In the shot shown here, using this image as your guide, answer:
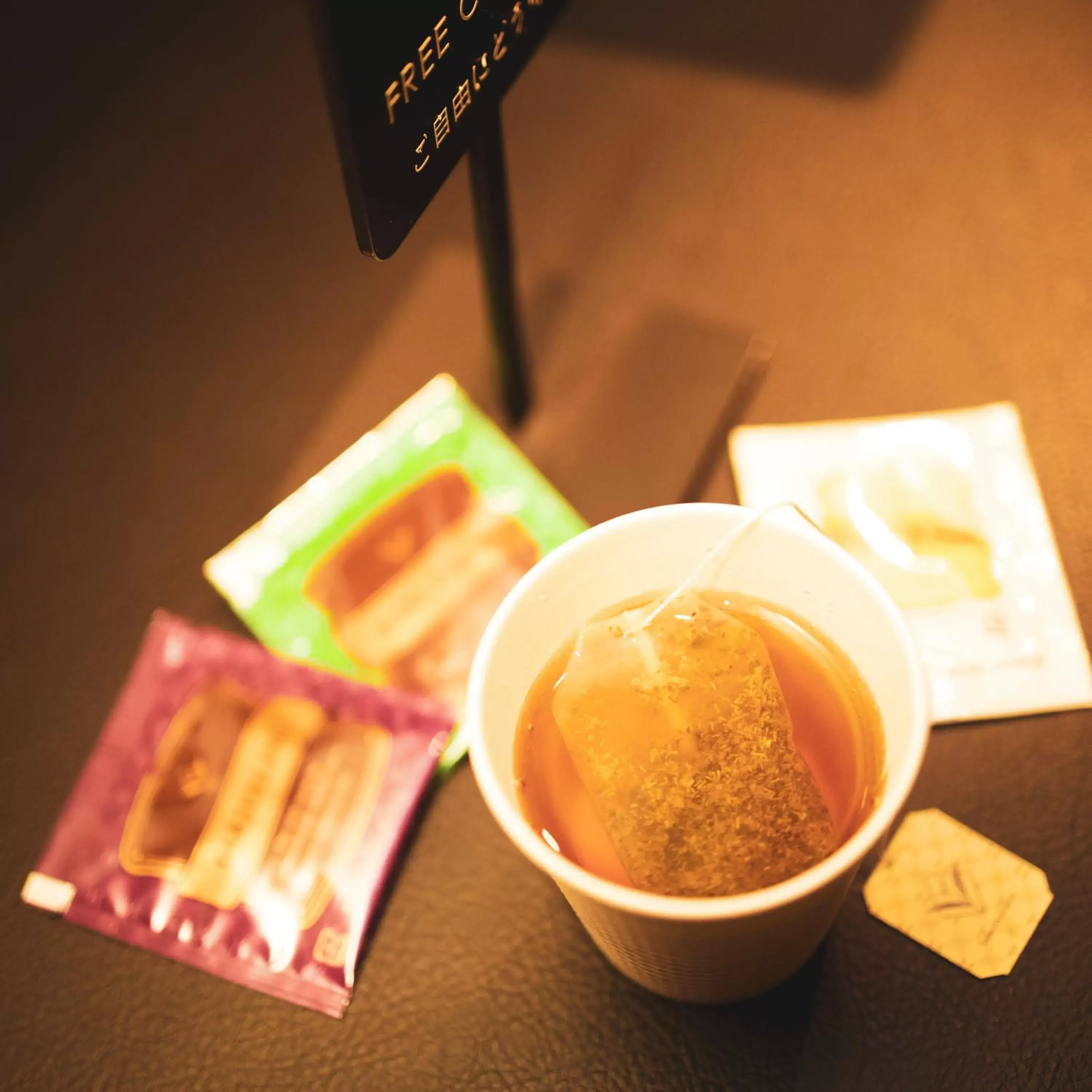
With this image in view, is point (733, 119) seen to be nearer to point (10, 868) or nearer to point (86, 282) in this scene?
point (86, 282)

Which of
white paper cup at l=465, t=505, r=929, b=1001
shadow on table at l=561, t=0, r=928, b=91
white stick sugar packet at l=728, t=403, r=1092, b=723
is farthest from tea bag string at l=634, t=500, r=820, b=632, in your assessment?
shadow on table at l=561, t=0, r=928, b=91

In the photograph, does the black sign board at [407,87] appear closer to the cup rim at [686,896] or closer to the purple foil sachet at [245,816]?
the cup rim at [686,896]

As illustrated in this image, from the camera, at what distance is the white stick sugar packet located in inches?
23.1

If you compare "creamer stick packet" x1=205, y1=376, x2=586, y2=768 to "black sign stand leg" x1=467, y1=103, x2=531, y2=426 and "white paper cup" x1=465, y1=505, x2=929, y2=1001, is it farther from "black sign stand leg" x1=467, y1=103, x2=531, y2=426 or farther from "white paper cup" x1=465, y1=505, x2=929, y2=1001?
"white paper cup" x1=465, y1=505, x2=929, y2=1001

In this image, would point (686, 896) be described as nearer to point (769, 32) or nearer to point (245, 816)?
point (245, 816)

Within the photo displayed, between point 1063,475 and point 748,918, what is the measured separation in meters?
0.48

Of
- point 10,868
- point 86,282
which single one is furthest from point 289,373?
point 10,868

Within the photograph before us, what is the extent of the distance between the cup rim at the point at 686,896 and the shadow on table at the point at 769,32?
0.70 m

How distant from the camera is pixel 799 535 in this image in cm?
42

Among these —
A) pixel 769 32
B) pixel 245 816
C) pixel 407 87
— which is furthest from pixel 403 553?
pixel 769 32

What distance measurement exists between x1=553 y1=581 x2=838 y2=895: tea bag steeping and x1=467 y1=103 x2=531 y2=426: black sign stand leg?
11.6 inches

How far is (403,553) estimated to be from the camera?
667mm

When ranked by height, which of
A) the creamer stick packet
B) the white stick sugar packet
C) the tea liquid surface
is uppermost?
the tea liquid surface

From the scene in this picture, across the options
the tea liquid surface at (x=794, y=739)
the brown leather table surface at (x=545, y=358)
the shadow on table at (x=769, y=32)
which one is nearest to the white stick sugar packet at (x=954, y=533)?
the brown leather table surface at (x=545, y=358)
